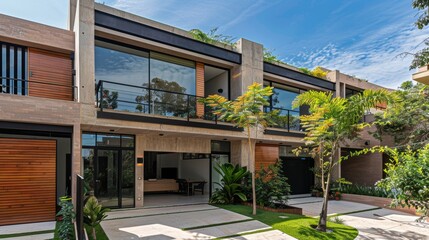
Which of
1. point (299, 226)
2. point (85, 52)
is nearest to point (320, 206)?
point (299, 226)

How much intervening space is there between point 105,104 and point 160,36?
11.3ft

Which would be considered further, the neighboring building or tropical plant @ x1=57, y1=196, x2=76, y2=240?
the neighboring building

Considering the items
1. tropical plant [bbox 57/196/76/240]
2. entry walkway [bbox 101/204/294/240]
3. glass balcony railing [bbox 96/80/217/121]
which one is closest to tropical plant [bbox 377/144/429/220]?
entry walkway [bbox 101/204/294/240]

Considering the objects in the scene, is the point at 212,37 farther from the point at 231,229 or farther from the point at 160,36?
the point at 231,229

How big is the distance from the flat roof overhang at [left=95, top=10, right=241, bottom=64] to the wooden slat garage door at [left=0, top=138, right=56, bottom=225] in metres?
4.61

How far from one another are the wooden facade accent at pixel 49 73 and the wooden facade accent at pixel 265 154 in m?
9.25

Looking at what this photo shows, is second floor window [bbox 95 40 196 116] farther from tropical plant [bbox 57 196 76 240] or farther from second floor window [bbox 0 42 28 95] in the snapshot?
tropical plant [bbox 57 196 76 240]

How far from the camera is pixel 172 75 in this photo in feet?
41.0

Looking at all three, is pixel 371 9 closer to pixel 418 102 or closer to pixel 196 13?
pixel 418 102

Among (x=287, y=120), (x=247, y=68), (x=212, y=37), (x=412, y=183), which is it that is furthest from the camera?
(x=287, y=120)

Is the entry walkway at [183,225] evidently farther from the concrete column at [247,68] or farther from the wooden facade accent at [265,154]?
the concrete column at [247,68]

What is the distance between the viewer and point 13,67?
10.4m

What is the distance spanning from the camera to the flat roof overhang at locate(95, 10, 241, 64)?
33.4 feet

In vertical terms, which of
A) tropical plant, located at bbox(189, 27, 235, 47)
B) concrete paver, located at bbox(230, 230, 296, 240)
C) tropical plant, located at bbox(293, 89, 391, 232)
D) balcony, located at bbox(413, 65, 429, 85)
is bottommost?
concrete paver, located at bbox(230, 230, 296, 240)
